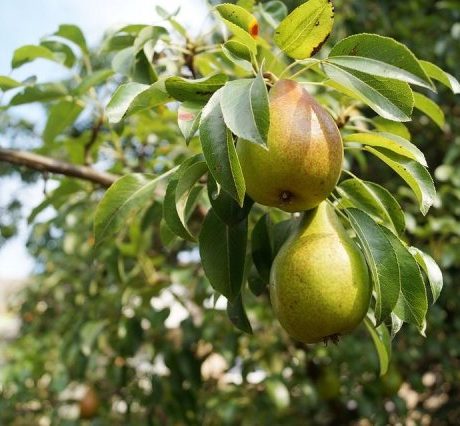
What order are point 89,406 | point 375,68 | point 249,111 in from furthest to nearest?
point 89,406, point 375,68, point 249,111

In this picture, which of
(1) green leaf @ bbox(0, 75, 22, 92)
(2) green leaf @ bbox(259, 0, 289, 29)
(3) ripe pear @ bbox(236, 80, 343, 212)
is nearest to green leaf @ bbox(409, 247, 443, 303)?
(3) ripe pear @ bbox(236, 80, 343, 212)

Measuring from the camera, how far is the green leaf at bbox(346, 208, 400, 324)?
0.85 m

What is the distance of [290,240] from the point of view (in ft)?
3.14

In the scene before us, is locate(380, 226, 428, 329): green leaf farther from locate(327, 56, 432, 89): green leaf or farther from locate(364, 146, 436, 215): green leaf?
locate(327, 56, 432, 89): green leaf

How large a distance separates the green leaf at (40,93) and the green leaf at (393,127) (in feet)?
2.48

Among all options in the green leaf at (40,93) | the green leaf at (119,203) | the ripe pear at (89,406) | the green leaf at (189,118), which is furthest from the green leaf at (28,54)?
the ripe pear at (89,406)

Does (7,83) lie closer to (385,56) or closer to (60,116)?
(60,116)

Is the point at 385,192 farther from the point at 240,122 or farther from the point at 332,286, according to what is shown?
the point at 240,122

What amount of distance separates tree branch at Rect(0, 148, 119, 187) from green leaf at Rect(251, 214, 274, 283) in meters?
0.51

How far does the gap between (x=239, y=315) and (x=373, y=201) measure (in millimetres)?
305

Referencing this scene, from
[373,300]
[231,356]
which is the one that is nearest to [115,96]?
[373,300]

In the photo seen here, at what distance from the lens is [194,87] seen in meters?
0.97

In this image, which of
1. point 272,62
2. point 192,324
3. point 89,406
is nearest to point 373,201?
point 272,62

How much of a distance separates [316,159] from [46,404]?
2.64m
